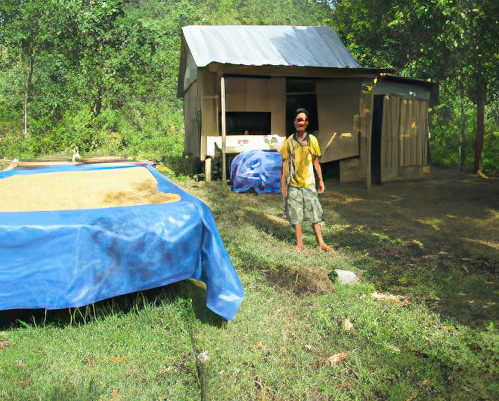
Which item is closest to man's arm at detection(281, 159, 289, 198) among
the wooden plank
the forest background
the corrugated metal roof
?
the corrugated metal roof

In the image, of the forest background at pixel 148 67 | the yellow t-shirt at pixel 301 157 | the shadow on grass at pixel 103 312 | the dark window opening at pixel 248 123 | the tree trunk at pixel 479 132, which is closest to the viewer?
the shadow on grass at pixel 103 312

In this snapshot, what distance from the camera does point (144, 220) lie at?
3449 mm

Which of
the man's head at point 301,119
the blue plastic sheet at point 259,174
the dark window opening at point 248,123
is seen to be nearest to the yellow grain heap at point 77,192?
the man's head at point 301,119

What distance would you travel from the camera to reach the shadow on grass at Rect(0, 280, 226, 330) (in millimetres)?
3541

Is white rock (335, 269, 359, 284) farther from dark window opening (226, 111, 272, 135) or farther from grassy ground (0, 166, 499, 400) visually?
dark window opening (226, 111, 272, 135)

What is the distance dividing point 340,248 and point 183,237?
287 centimetres

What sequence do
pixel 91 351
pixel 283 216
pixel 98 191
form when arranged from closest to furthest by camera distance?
pixel 91 351
pixel 98 191
pixel 283 216

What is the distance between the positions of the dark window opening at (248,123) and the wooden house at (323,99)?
135cm

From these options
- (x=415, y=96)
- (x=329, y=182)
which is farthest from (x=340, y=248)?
(x=415, y=96)

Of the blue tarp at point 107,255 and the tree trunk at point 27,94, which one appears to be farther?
the tree trunk at point 27,94

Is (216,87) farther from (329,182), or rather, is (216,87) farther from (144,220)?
(144,220)

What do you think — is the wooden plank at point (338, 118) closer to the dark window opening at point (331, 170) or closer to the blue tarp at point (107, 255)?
the dark window opening at point (331, 170)

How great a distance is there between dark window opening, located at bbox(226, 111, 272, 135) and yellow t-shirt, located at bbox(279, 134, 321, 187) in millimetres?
8690

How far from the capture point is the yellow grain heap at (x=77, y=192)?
3719 millimetres
